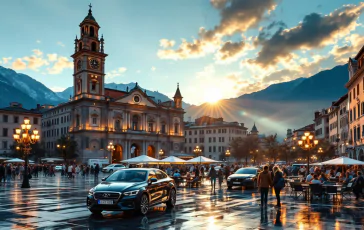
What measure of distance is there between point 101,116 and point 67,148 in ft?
34.3

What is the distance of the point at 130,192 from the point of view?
40.8 feet

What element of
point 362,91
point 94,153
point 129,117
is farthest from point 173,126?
point 362,91

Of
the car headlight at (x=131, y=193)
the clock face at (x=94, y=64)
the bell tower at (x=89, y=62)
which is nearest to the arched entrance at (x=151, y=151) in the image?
the bell tower at (x=89, y=62)

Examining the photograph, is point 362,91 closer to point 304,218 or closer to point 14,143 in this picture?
point 304,218

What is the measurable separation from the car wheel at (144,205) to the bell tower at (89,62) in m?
69.3

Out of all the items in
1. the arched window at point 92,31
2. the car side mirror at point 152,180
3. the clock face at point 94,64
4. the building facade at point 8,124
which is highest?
the arched window at point 92,31

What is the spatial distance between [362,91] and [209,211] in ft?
112

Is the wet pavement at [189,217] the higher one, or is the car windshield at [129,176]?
the car windshield at [129,176]

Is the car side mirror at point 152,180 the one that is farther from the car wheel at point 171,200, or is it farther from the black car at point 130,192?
the car wheel at point 171,200

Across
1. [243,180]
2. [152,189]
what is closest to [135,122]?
[243,180]

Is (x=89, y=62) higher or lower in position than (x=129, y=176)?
higher

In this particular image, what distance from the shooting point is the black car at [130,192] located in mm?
12211

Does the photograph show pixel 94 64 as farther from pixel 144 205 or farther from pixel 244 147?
pixel 144 205

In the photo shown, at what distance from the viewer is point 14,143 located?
82.7m
